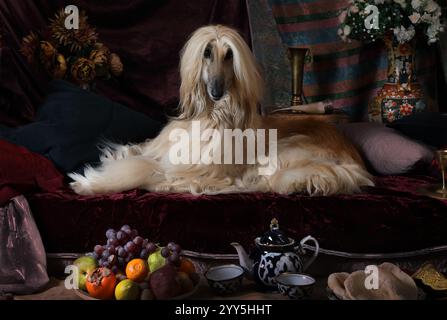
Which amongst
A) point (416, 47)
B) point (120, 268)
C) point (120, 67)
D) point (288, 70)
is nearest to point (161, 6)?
point (120, 67)

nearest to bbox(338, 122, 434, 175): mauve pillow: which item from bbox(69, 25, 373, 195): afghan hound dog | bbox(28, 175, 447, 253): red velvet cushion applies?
bbox(69, 25, 373, 195): afghan hound dog

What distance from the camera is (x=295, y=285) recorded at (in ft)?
5.02

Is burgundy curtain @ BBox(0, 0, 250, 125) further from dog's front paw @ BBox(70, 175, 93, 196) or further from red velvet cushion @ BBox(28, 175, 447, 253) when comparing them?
red velvet cushion @ BBox(28, 175, 447, 253)

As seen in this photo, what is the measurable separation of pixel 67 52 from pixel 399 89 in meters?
1.82

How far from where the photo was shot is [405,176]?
229 centimetres

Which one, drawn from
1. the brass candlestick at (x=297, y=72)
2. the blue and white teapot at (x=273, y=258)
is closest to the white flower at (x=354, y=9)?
the brass candlestick at (x=297, y=72)

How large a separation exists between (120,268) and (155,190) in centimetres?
41

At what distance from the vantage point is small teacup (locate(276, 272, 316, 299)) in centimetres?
153

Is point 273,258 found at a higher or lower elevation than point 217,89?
lower

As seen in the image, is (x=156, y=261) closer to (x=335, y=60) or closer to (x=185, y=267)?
(x=185, y=267)

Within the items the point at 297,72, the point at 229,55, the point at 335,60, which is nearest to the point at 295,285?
the point at 229,55

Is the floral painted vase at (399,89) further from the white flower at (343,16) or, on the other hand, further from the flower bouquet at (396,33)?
the white flower at (343,16)

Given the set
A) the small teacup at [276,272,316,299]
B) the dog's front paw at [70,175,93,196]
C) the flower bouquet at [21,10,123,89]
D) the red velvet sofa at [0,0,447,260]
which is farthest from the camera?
the flower bouquet at [21,10,123,89]

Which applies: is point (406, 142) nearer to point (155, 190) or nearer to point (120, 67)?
point (155, 190)
